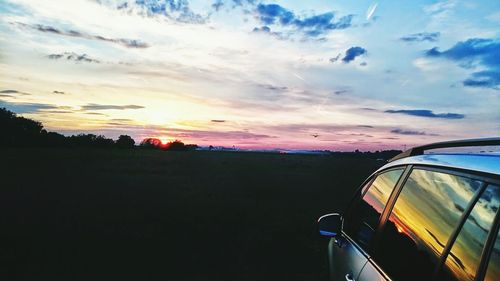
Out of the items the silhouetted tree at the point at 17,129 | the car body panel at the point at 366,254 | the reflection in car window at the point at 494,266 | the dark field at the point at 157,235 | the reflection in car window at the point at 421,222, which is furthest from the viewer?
the silhouetted tree at the point at 17,129

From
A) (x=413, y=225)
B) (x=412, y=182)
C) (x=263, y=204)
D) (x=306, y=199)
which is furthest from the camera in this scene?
(x=306, y=199)

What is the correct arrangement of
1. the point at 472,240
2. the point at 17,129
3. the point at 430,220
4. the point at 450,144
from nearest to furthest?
the point at 472,240 → the point at 430,220 → the point at 450,144 → the point at 17,129

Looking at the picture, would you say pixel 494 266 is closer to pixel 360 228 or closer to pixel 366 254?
pixel 366 254

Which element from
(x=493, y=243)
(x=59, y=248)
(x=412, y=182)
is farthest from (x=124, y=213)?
(x=493, y=243)

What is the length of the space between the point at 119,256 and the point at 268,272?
3093mm

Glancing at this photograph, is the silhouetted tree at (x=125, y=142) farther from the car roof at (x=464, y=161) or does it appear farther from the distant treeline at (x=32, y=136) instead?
the car roof at (x=464, y=161)

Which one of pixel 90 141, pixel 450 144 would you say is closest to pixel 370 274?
pixel 450 144

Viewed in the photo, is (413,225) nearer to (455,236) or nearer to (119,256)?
(455,236)

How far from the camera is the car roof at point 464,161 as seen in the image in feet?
6.01

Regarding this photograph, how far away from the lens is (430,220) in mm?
2309

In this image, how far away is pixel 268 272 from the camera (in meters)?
7.97

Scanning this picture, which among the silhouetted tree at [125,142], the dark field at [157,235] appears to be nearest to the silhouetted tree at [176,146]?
the silhouetted tree at [125,142]

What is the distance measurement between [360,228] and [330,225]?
489 millimetres

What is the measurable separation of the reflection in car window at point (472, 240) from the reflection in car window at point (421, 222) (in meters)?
0.09
